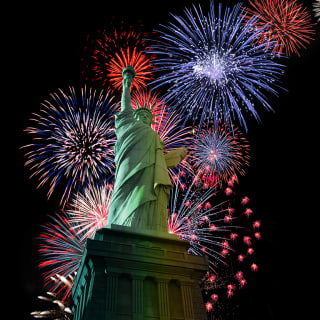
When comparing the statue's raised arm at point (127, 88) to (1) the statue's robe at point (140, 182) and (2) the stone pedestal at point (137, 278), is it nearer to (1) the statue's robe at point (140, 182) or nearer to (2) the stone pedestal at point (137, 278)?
(1) the statue's robe at point (140, 182)

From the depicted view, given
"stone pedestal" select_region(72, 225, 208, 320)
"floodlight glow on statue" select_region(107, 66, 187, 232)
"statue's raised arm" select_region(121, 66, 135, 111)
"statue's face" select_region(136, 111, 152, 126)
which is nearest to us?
"stone pedestal" select_region(72, 225, 208, 320)

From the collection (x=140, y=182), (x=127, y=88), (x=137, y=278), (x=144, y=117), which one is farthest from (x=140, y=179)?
(x=127, y=88)

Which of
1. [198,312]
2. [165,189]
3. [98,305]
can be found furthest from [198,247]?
[98,305]

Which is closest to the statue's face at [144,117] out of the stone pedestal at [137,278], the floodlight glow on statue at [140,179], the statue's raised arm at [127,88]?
the floodlight glow on statue at [140,179]

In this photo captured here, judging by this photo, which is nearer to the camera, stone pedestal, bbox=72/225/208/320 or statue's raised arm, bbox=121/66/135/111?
stone pedestal, bbox=72/225/208/320

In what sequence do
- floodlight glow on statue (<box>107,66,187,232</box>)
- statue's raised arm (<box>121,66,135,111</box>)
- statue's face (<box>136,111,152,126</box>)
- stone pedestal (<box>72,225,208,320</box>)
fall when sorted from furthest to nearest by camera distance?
statue's raised arm (<box>121,66,135,111</box>)
statue's face (<box>136,111,152,126</box>)
floodlight glow on statue (<box>107,66,187,232</box>)
stone pedestal (<box>72,225,208,320</box>)

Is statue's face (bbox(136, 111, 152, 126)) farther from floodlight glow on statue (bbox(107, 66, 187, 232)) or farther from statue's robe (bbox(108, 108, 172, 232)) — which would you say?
statue's robe (bbox(108, 108, 172, 232))

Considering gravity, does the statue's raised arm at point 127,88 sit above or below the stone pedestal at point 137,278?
above

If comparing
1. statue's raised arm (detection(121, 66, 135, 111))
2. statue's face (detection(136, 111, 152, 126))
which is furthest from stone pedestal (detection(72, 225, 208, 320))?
statue's raised arm (detection(121, 66, 135, 111))
